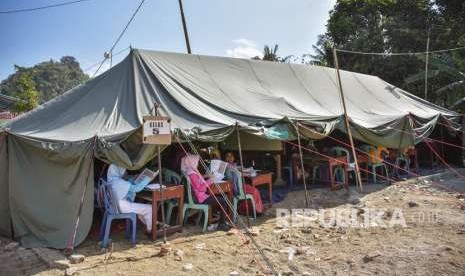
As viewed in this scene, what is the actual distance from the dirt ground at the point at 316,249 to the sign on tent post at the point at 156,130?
139cm

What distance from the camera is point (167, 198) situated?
5.54 meters

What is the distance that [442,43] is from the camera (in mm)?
19406

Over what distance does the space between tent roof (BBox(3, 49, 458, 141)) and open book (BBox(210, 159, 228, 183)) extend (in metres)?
0.57

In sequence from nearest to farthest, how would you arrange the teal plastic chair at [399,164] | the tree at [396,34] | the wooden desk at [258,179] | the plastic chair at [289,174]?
the wooden desk at [258,179] < the plastic chair at [289,174] < the teal plastic chair at [399,164] < the tree at [396,34]

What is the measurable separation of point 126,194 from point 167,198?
0.59 meters

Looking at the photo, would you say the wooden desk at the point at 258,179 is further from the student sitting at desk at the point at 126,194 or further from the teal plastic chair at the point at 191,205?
the student sitting at desk at the point at 126,194

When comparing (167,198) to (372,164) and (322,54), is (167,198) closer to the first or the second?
(372,164)

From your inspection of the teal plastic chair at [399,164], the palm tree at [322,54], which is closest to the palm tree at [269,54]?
the palm tree at [322,54]

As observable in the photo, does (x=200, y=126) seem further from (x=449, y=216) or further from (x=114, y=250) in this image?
(x=449, y=216)

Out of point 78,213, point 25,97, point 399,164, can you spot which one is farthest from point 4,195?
point 25,97

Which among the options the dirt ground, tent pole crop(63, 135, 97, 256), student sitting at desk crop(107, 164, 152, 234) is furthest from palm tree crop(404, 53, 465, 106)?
tent pole crop(63, 135, 97, 256)

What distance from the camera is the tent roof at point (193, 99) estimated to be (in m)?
5.93

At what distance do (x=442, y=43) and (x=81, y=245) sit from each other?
783 inches

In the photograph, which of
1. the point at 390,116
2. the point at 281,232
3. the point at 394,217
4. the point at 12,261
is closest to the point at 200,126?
the point at 281,232
